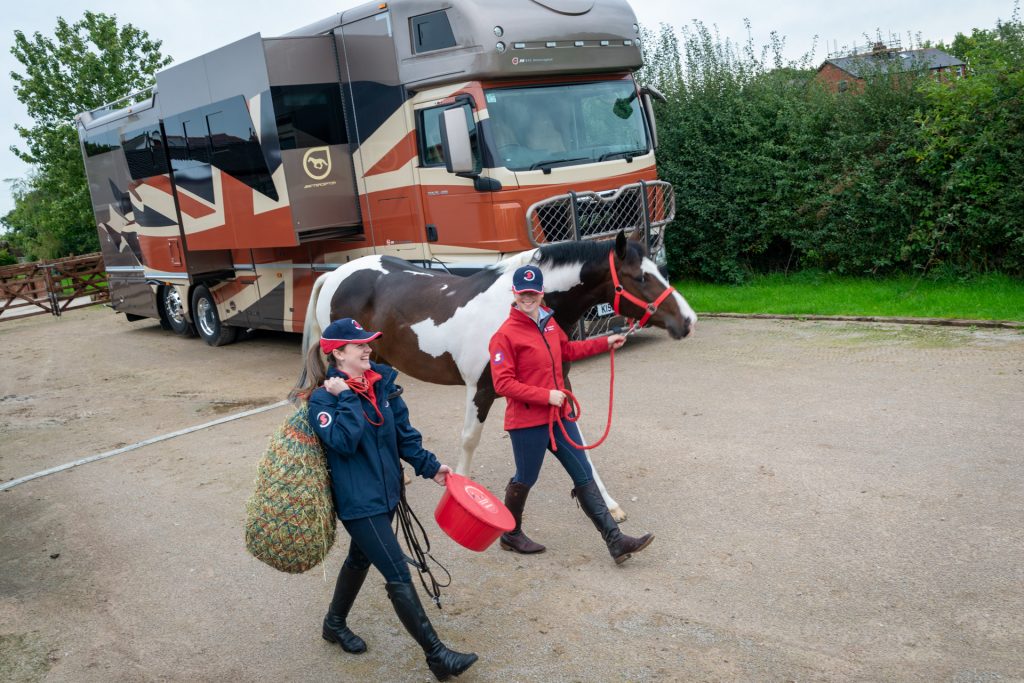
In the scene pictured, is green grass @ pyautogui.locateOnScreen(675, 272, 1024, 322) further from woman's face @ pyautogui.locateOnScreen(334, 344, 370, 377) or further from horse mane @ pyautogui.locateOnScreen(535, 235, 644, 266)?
woman's face @ pyautogui.locateOnScreen(334, 344, 370, 377)

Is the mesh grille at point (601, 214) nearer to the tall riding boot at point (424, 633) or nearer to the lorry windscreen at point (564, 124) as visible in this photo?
the lorry windscreen at point (564, 124)

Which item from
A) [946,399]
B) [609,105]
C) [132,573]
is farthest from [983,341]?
[132,573]

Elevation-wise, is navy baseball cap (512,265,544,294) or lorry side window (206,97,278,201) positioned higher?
lorry side window (206,97,278,201)

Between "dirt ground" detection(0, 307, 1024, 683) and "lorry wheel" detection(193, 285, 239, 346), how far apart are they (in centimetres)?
483

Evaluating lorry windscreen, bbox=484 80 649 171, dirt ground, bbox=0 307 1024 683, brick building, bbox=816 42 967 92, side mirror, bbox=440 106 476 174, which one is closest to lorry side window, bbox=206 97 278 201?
side mirror, bbox=440 106 476 174

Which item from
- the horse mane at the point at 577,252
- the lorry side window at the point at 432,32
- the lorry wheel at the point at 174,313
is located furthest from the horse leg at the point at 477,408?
the lorry wheel at the point at 174,313

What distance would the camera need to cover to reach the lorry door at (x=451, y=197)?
30.1ft

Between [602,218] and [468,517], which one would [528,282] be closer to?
[468,517]

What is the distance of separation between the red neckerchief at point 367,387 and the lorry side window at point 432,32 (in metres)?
6.43

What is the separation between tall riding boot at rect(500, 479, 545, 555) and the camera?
490 centimetres

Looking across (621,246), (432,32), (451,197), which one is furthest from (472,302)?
(432,32)

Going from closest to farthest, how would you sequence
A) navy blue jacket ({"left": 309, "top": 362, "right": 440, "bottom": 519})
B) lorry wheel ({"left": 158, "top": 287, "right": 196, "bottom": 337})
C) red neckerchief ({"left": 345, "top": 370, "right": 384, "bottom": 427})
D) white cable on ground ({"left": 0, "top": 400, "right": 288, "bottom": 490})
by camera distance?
navy blue jacket ({"left": 309, "top": 362, "right": 440, "bottom": 519}), red neckerchief ({"left": 345, "top": 370, "right": 384, "bottom": 427}), white cable on ground ({"left": 0, "top": 400, "right": 288, "bottom": 490}), lorry wheel ({"left": 158, "top": 287, "right": 196, "bottom": 337})

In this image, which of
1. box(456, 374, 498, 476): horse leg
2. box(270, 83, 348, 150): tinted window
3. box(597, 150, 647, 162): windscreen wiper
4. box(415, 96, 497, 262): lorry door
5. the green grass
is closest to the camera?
box(456, 374, 498, 476): horse leg

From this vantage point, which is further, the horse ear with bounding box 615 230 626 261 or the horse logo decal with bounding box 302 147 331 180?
the horse logo decal with bounding box 302 147 331 180
